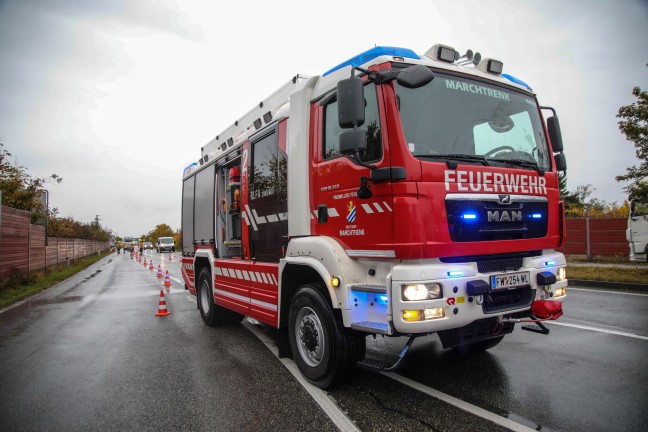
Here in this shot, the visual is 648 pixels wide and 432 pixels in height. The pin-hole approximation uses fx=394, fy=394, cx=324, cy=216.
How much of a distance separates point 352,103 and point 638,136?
10.8 meters

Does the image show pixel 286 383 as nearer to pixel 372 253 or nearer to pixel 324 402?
pixel 324 402

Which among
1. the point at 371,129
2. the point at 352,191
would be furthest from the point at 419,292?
the point at 371,129

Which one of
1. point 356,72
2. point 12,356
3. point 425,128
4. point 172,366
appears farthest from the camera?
point 12,356

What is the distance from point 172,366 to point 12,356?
253 centimetres

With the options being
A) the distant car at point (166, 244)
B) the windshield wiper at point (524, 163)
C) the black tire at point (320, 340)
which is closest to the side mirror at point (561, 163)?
the windshield wiper at point (524, 163)

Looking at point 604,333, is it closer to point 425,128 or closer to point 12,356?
point 425,128

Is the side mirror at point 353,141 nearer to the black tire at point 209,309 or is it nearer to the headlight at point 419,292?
the headlight at point 419,292

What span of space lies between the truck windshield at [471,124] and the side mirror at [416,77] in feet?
0.50

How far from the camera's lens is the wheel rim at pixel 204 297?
722 centimetres

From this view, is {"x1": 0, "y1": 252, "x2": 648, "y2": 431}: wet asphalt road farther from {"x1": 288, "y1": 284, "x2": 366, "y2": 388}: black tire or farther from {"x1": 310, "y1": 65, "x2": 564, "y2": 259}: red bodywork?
{"x1": 310, "y1": 65, "x2": 564, "y2": 259}: red bodywork

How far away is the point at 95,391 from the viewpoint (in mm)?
4000

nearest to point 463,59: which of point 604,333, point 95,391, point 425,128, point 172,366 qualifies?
point 425,128

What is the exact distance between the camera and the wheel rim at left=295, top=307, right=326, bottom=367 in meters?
3.86

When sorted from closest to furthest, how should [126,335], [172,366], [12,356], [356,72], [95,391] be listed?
[356,72] → [95,391] → [172,366] → [12,356] → [126,335]
